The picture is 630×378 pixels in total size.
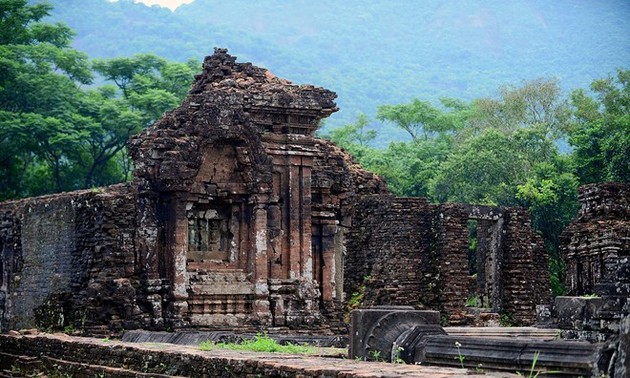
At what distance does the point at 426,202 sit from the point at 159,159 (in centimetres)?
1027

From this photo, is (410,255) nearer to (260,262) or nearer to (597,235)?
(597,235)

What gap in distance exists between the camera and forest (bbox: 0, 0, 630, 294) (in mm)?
43406

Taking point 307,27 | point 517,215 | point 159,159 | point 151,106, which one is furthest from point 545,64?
point 159,159

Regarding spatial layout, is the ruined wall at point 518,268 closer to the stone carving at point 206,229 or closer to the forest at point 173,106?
the forest at point 173,106

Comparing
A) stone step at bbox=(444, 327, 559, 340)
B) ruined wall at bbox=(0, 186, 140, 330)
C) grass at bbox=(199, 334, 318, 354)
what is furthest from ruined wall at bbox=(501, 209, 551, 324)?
grass at bbox=(199, 334, 318, 354)

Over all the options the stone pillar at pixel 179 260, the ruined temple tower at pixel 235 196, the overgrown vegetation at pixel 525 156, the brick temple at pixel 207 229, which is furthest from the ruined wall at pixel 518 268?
the stone pillar at pixel 179 260

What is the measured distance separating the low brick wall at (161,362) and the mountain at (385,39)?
105282mm

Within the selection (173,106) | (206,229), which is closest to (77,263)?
(206,229)

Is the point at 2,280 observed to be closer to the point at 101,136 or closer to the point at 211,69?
the point at 211,69

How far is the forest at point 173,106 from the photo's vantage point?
142ft

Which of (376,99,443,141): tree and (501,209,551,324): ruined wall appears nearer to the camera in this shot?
(501,209,551,324): ruined wall

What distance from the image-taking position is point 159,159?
23812 millimetres

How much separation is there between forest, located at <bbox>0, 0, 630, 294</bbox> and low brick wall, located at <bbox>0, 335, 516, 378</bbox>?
2231cm

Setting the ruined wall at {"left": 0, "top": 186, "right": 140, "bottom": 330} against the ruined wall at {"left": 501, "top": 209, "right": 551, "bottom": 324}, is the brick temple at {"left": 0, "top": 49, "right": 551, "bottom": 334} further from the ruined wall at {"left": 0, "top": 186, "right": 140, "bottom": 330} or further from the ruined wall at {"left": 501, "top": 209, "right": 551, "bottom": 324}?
the ruined wall at {"left": 501, "top": 209, "right": 551, "bottom": 324}
